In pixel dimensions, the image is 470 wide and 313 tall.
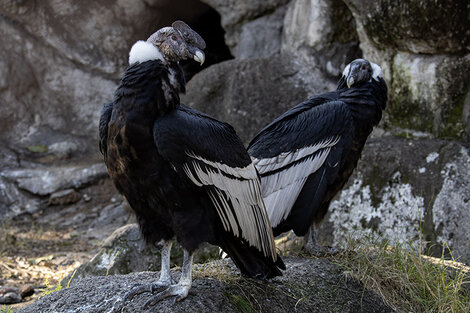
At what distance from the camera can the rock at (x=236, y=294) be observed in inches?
125

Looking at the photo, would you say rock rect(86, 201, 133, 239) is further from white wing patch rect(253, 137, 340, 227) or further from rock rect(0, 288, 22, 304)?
white wing patch rect(253, 137, 340, 227)

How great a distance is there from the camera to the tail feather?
3340 mm

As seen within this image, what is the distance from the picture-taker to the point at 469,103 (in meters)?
5.81

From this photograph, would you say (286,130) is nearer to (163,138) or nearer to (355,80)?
(355,80)

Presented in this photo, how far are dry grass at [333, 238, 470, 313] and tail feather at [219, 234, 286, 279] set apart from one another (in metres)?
0.72

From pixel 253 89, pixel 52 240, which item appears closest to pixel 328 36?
pixel 253 89

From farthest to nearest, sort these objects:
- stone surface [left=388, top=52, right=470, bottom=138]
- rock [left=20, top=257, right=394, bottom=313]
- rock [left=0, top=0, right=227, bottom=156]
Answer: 1. rock [left=0, top=0, right=227, bottom=156]
2. stone surface [left=388, top=52, right=470, bottom=138]
3. rock [left=20, top=257, right=394, bottom=313]

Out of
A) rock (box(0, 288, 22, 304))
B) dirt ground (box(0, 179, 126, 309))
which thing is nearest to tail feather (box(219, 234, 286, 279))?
dirt ground (box(0, 179, 126, 309))

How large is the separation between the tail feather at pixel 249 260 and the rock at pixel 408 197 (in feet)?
7.02

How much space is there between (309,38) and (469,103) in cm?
229

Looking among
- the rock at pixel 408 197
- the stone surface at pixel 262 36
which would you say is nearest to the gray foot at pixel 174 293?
the rock at pixel 408 197

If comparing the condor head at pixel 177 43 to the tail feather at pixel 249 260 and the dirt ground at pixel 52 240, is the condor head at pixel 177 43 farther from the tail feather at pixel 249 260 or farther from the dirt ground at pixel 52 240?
the dirt ground at pixel 52 240

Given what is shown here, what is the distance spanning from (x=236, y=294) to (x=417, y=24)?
12.0 ft

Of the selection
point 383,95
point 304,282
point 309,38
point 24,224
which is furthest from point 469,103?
point 24,224
